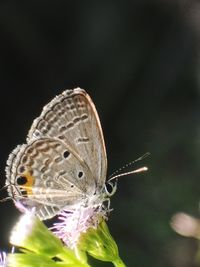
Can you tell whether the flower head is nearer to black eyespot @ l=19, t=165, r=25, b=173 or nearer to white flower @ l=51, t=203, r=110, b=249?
white flower @ l=51, t=203, r=110, b=249

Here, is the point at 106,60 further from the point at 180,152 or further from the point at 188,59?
the point at 180,152

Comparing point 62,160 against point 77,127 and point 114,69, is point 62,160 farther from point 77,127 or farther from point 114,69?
point 114,69

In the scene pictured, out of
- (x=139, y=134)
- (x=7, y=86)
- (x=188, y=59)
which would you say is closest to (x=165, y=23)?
(x=188, y=59)

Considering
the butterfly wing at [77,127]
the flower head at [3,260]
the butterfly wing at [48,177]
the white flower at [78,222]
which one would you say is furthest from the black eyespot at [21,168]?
the flower head at [3,260]

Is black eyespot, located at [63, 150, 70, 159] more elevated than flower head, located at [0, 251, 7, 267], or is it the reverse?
black eyespot, located at [63, 150, 70, 159]

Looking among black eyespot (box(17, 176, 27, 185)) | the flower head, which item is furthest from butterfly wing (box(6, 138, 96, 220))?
the flower head

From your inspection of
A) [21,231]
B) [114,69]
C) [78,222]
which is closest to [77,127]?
[78,222]
